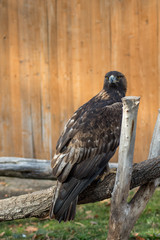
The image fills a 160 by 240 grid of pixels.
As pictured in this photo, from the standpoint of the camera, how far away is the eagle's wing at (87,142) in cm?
397

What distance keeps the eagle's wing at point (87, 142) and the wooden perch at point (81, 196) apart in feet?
0.63

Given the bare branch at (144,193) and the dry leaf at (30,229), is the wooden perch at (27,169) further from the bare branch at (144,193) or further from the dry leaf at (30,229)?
the bare branch at (144,193)

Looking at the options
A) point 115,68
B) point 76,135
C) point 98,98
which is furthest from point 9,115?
point 76,135

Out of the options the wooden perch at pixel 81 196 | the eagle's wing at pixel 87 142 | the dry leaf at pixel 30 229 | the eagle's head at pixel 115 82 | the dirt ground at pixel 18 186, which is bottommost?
the dirt ground at pixel 18 186

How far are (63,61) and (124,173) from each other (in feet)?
13.9

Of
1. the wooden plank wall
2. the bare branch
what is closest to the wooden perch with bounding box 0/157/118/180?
the wooden plank wall

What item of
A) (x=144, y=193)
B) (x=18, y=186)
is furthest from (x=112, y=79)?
(x=18, y=186)

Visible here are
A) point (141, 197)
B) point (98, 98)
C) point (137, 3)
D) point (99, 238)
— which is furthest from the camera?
point (137, 3)

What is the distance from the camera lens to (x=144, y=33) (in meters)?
7.03

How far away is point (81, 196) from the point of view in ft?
13.5

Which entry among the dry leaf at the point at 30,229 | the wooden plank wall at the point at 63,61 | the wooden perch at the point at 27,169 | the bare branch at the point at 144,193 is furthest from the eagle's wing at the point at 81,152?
the wooden plank wall at the point at 63,61

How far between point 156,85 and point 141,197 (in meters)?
3.41

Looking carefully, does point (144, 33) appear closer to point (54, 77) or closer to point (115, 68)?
point (115, 68)

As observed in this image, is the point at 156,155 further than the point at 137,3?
No
